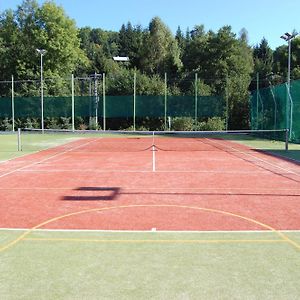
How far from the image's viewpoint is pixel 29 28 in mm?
58375

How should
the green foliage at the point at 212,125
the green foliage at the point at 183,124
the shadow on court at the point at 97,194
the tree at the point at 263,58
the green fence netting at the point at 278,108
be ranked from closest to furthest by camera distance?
the shadow on court at the point at 97,194, the green fence netting at the point at 278,108, the green foliage at the point at 212,125, the green foliage at the point at 183,124, the tree at the point at 263,58

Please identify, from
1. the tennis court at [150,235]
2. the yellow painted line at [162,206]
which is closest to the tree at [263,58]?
the tennis court at [150,235]

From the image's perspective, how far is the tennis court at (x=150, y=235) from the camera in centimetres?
459

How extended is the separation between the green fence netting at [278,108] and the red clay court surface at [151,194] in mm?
11503

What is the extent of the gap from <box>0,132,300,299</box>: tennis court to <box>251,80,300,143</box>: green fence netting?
597 inches

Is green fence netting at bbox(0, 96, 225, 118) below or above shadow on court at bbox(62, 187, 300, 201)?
above

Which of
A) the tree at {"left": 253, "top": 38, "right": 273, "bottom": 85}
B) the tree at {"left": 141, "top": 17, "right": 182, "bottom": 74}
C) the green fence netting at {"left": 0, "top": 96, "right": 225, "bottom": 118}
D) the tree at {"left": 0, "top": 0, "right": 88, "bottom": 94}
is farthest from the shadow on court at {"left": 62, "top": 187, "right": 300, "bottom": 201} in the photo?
the tree at {"left": 253, "top": 38, "right": 273, "bottom": 85}

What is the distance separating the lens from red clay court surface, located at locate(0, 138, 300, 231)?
740 cm

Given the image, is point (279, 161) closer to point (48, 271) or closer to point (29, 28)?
point (48, 271)

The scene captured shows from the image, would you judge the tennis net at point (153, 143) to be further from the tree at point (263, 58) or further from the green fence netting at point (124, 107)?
the tree at point (263, 58)

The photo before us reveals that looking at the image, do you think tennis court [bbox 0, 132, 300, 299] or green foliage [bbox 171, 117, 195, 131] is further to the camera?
green foliage [bbox 171, 117, 195, 131]

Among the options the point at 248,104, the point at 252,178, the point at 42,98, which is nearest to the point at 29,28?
the point at 42,98

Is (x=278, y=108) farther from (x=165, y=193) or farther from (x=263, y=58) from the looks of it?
(x=263, y=58)

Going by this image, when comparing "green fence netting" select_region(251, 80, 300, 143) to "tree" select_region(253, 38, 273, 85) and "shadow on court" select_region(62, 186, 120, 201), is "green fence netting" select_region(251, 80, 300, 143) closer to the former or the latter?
"shadow on court" select_region(62, 186, 120, 201)
